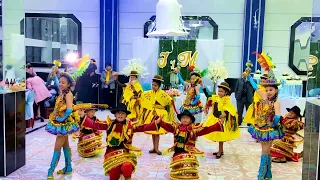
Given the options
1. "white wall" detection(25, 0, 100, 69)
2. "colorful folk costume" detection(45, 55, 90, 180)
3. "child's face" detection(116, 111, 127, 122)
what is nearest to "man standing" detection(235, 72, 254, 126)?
"white wall" detection(25, 0, 100, 69)

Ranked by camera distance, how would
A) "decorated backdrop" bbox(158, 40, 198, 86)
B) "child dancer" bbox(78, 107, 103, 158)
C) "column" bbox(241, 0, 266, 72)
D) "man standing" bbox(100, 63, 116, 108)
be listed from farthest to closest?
1. "man standing" bbox(100, 63, 116, 108)
2. "column" bbox(241, 0, 266, 72)
3. "decorated backdrop" bbox(158, 40, 198, 86)
4. "child dancer" bbox(78, 107, 103, 158)

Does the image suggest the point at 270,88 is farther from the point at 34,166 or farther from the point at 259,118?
the point at 34,166

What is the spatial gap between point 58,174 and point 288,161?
3.37 metres

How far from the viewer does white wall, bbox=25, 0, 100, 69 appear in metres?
10.5

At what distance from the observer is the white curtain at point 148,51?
9.33 metres

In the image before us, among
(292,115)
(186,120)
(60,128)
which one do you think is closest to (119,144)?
(60,128)

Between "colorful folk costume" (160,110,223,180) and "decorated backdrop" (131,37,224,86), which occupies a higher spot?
"decorated backdrop" (131,37,224,86)

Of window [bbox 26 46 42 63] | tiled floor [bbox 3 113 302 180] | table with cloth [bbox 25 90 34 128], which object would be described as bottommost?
tiled floor [bbox 3 113 302 180]

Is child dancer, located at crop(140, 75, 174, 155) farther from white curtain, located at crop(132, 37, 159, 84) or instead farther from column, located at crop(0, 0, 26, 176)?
white curtain, located at crop(132, 37, 159, 84)

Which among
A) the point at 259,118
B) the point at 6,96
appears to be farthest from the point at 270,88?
the point at 6,96

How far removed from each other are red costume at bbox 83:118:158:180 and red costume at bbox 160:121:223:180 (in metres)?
0.30

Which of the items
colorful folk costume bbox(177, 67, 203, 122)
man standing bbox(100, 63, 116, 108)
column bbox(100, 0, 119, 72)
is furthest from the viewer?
column bbox(100, 0, 119, 72)

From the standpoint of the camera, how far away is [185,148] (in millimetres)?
4289

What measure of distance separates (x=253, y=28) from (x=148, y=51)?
9.57 ft
